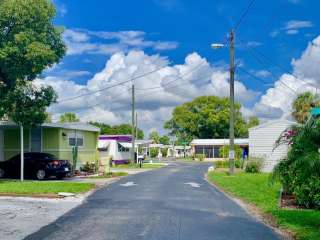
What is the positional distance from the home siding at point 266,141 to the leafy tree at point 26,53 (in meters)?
15.6

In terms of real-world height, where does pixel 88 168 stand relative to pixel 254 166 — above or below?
below

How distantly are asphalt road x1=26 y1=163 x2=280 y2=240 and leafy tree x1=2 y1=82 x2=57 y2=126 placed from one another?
7088 mm

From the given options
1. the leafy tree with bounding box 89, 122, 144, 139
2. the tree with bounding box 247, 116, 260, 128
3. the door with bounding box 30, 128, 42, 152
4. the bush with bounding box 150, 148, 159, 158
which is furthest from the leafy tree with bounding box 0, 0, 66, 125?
the leafy tree with bounding box 89, 122, 144, 139

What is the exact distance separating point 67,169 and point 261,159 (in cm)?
1316

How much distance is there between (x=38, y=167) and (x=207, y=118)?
63.0 m

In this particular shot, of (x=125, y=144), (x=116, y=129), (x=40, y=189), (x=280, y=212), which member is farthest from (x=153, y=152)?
(x=280, y=212)

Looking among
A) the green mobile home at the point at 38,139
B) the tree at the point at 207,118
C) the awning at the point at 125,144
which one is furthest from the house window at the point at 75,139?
the tree at the point at 207,118

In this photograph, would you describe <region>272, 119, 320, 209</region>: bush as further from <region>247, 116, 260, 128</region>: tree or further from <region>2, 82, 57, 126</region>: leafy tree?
<region>247, 116, 260, 128</region>: tree

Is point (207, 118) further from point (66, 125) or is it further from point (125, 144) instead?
point (66, 125)

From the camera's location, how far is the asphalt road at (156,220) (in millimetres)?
9773

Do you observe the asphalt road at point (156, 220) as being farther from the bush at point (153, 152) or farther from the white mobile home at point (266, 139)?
the bush at point (153, 152)


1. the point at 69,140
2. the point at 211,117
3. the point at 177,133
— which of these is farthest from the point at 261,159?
the point at 177,133

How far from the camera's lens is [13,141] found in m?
29.7

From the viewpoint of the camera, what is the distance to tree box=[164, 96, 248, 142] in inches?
3410
